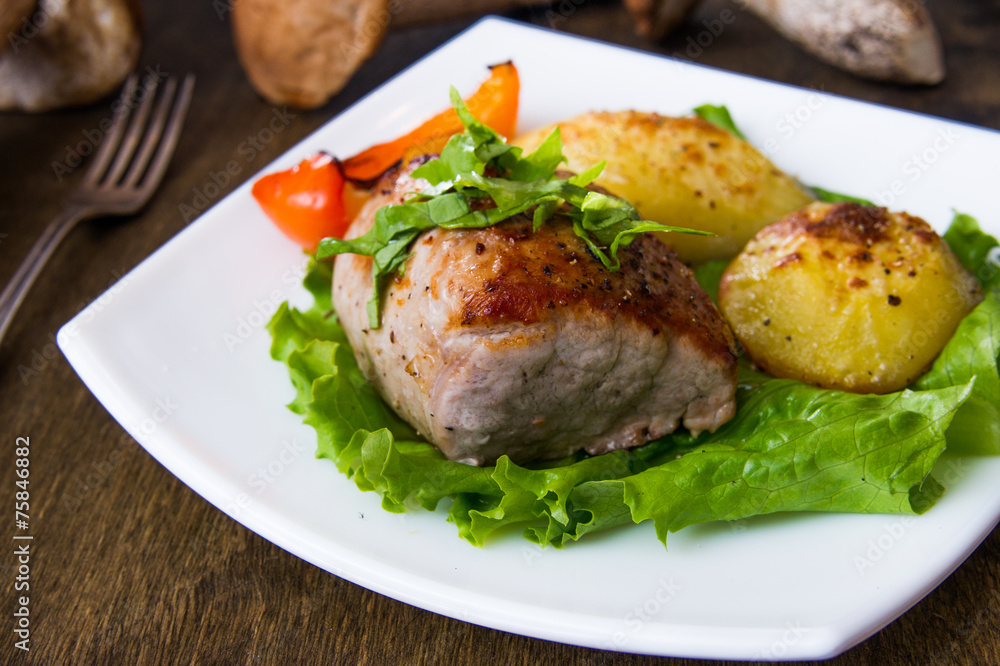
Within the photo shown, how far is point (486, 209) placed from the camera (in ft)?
8.18

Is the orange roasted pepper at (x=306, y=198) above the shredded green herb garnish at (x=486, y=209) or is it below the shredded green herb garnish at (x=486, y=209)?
below

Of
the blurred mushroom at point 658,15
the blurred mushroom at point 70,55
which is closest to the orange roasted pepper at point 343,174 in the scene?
the blurred mushroom at point 658,15

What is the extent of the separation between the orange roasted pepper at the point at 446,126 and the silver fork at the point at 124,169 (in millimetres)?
1388

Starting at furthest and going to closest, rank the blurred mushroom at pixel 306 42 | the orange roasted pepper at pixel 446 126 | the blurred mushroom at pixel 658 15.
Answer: the blurred mushroom at pixel 658 15 < the blurred mushroom at pixel 306 42 < the orange roasted pepper at pixel 446 126

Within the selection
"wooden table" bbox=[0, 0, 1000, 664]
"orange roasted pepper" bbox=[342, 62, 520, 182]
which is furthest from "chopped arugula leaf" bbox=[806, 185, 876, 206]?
"wooden table" bbox=[0, 0, 1000, 664]

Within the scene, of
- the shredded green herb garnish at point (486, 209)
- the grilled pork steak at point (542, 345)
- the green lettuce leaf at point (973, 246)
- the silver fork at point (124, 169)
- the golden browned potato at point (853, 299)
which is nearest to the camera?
the grilled pork steak at point (542, 345)

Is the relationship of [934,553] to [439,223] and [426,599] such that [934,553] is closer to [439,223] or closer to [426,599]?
[426,599]

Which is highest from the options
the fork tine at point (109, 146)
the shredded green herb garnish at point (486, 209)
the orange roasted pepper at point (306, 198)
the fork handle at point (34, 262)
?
the shredded green herb garnish at point (486, 209)

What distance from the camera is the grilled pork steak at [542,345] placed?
2.29m

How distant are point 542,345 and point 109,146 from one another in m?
3.26

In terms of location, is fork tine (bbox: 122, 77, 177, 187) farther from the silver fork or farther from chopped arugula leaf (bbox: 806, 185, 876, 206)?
chopped arugula leaf (bbox: 806, 185, 876, 206)

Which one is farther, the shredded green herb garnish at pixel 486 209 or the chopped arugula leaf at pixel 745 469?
the shredded green herb garnish at pixel 486 209

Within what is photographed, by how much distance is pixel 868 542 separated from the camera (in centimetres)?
221

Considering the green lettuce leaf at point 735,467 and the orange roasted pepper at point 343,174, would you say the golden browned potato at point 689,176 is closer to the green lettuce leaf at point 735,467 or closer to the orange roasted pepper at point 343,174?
the orange roasted pepper at point 343,174
